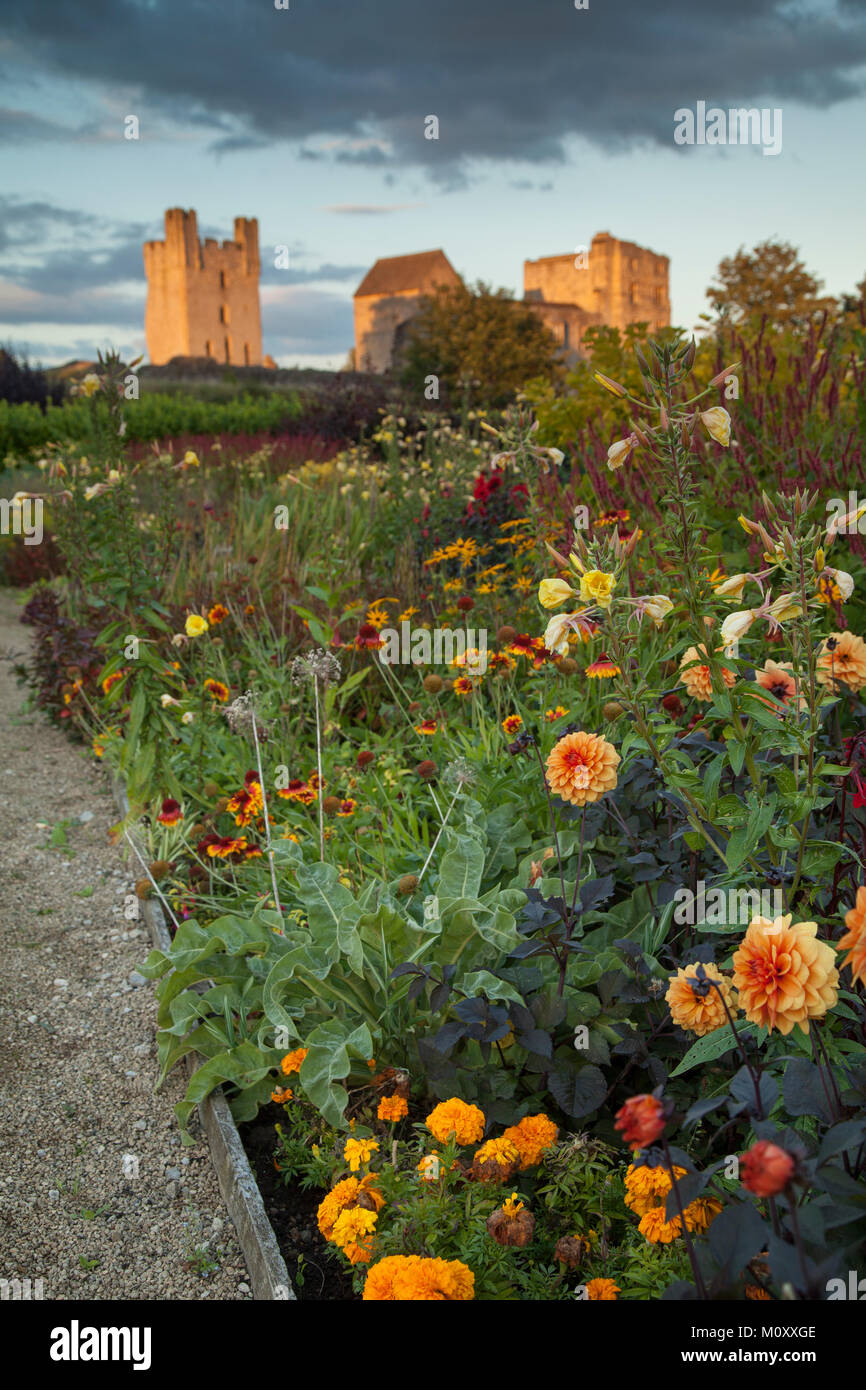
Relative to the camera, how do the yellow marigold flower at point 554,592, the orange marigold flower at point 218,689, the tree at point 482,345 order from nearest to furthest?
the yellow marigold flower at point 554,592
the orange marigold flower at point 218,689
the tree at point 482,345

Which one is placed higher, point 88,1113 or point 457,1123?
point 457,1123

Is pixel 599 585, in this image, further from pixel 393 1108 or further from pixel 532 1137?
pixel 393 1108

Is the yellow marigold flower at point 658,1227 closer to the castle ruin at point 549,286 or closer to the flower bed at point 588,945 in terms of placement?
the flower bed at point 588,945

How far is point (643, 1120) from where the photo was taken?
0.94 m

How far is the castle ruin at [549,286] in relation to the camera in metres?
49.1

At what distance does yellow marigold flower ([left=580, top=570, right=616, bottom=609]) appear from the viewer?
1544mm

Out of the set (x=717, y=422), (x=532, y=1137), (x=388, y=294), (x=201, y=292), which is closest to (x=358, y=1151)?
(x=532, y=1137)

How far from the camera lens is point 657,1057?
6.26 ft

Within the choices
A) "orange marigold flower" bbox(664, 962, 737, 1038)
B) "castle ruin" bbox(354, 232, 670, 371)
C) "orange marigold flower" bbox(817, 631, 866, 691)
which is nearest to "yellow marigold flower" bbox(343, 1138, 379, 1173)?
"orange marigold flower" bbox(664, 962, 737, 1038)

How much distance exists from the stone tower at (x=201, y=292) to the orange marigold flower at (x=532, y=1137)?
53.7 meters

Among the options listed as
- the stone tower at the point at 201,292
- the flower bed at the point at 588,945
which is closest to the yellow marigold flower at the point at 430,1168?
the flower bed at the point at 588,945

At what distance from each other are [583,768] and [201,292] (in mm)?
57153
